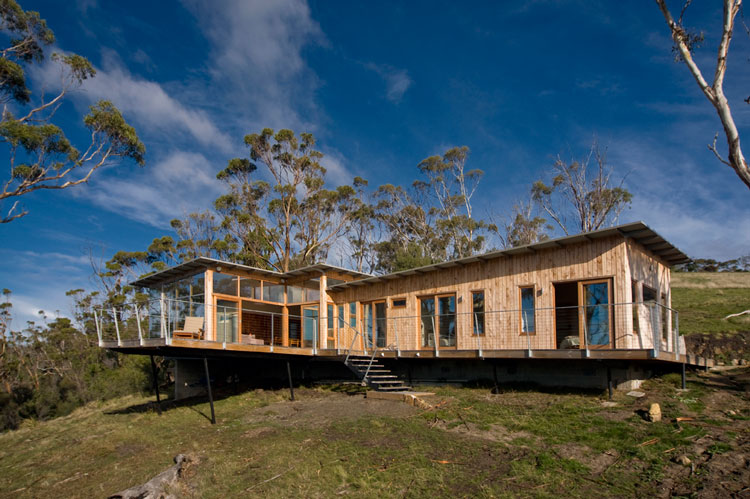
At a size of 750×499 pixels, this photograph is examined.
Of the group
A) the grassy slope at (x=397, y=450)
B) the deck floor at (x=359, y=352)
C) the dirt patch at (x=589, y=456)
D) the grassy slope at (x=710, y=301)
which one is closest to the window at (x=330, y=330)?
the deck floor at (x=359, y=352)

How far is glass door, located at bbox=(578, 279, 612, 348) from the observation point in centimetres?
1148

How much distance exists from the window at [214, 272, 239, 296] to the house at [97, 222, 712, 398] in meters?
0.03

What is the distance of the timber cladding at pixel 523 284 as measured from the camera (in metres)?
11.5

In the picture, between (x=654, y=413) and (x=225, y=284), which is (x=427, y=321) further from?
(x=654, y=413)

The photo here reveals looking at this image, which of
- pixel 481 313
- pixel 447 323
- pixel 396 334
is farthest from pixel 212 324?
pixel 481 313

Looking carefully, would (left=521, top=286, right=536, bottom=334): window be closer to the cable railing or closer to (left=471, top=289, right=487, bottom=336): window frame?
(left=471, top=289, right=487, bottom=336): window frame

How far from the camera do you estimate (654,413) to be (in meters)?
9.09

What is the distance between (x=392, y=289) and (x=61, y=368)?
28.7 m

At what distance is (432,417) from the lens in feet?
34.6

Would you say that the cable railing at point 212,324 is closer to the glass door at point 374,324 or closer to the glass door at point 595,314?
the glass door at point 374,324

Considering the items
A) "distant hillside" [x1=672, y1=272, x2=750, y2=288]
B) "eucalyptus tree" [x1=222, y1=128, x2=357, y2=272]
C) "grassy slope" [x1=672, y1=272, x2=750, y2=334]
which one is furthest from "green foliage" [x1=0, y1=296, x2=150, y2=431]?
"distant hillside" [x1=672, y1=272, x2=750, y2=288]

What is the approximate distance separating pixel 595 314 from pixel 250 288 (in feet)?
36.3

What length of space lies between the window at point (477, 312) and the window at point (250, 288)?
25.1 ft

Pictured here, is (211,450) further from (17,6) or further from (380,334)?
(17,6)
